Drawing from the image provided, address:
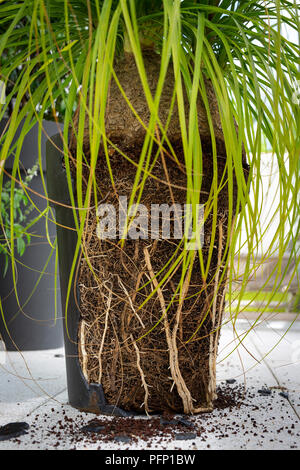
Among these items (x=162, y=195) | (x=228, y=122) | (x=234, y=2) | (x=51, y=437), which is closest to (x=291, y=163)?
(x=228, y=122)

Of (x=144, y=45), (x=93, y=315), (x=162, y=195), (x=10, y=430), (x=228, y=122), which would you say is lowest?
(x=10, y=430)

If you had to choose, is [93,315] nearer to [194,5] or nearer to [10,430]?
[10,430]

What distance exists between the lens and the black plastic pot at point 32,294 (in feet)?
4.85

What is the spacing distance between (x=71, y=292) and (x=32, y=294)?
0.72 meters

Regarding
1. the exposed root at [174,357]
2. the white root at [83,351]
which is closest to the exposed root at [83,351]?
the white root at [83,351]

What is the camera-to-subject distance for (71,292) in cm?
83

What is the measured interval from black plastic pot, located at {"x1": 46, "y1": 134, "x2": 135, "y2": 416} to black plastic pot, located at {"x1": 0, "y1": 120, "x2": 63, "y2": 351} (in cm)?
63

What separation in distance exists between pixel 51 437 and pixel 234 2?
78 centimetres

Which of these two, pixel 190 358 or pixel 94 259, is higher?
pixel 94 259

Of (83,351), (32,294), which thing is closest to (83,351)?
(83,351)

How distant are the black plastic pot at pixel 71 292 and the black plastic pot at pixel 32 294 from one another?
24.9 inches

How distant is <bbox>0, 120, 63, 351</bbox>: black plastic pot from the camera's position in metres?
1.48

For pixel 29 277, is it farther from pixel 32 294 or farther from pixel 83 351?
pixel 83 351

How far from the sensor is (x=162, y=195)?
754 mm
